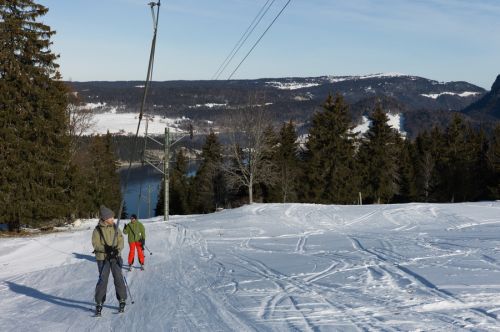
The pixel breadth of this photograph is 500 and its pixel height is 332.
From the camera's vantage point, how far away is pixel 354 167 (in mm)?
50312

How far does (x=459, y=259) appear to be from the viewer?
1422cm

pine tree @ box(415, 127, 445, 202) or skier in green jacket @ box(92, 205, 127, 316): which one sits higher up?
pine tree @ box(415, 127, 445, 202)

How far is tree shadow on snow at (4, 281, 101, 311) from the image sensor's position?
38.1 feet

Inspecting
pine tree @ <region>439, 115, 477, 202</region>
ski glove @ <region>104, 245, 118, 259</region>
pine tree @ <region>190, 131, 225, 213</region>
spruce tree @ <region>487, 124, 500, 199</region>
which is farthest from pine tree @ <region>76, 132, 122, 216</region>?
ski glove @ <region>104, 245, 118, 259</region>

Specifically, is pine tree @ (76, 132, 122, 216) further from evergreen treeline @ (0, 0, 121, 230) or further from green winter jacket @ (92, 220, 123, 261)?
green winter jacket @ (92, 220, 123, 261)

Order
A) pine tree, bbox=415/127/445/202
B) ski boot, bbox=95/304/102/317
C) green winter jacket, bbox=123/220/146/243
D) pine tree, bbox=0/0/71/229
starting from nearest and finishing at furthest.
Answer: ski boot, bbox=95/304/102/317 → green winter jacket, bbox=123/220/146/243 → pine tree, bbox=0/0/71/229 → pine tree, bbox=415/127/445/202

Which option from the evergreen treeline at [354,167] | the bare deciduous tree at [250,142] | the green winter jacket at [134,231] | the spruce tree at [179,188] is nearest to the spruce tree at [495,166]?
the evergreen treeline at [354,167]

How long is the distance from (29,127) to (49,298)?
20148 mm

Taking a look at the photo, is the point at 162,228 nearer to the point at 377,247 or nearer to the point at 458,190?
the point at 377,247

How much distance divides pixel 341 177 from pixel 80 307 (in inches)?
1542

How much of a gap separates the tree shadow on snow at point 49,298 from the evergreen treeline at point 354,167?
3027 cm

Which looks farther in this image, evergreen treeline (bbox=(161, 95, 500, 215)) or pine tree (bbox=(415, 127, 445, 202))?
pine tree (bbox=(415, 127, 445, 202))

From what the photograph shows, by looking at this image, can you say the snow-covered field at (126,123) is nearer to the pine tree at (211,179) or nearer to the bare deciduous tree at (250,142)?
the pine tree at (211,179)

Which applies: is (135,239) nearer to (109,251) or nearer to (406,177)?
(109,251)
